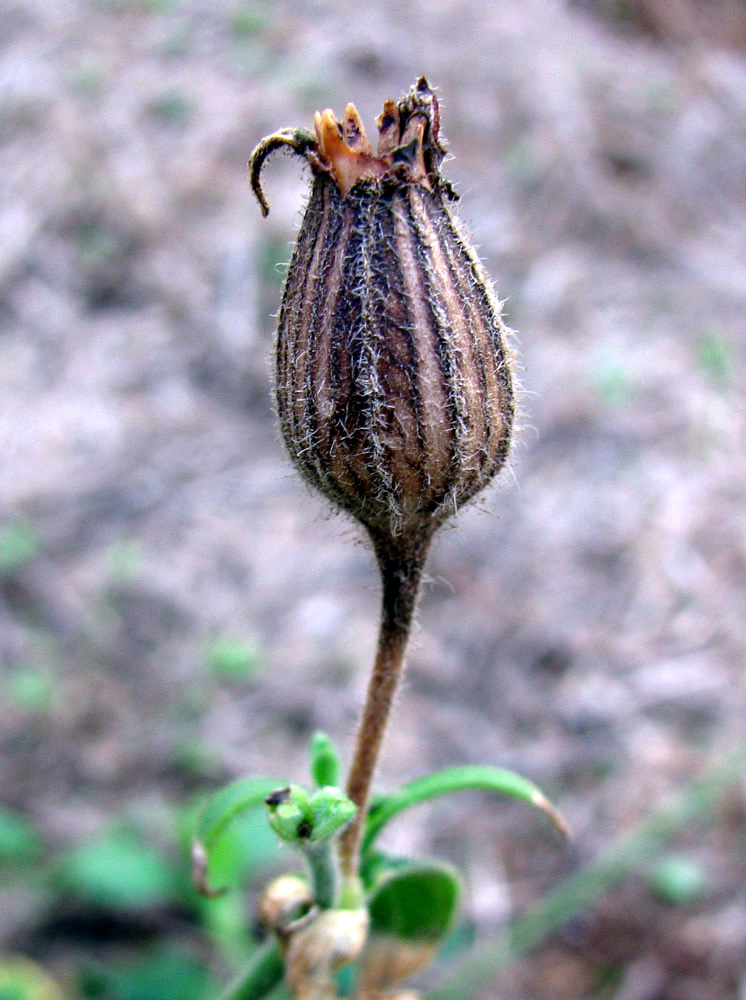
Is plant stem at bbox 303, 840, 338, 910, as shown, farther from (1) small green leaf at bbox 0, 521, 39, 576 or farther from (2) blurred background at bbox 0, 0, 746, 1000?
(1) small green leaf at bbox 0, 521, 39, 576

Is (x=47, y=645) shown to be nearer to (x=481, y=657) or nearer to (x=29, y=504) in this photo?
(x=29, y=504)

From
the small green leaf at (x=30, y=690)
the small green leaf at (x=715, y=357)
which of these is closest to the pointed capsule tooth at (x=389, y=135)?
the small green leaf at (x=30, y=690)

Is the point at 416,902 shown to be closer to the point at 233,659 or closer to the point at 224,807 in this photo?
the point at 224,807

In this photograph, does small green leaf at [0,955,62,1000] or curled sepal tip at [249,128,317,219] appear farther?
small green leaf at [0,955,62,1000]

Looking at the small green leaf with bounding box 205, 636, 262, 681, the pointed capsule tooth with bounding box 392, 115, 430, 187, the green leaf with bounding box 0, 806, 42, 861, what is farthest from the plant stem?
the small green leaf with bounding box 205, 636, 262, 681

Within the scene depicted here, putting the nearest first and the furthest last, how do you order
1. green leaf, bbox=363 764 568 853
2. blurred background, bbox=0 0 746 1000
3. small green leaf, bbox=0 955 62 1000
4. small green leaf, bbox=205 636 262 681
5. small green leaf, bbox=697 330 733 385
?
green leaf, bbox=363 764 568 853, small green leaf, bbox=0 955 62 1000, blurred background, bbox=0 0 746 1000, small green leaf, bbox=205 636 262 681, small green leaf, bbox=697 330 733 385

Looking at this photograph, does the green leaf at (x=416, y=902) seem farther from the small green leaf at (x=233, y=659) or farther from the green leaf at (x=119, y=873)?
the small green leaf at (x=233, y=659)
